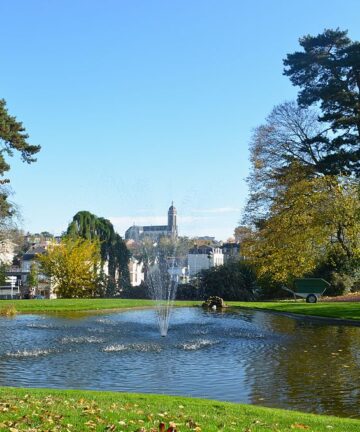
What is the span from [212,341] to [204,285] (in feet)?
91.7

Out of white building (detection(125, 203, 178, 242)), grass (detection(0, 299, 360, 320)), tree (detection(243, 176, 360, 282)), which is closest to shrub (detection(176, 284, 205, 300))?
white building (detection(125, 203, 178, 242))

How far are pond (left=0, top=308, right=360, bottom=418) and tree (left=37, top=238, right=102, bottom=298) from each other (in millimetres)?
20200

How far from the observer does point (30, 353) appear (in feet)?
48.7

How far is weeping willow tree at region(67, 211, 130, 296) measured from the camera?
50.7 metres

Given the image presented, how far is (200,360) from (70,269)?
30704 mm

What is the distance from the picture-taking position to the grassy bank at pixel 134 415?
21.3 feet

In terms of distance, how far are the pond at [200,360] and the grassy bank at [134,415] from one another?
66.0 inches

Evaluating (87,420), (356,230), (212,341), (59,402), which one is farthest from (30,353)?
(356,230)

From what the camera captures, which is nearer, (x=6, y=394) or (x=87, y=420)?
(x=87, y=420)

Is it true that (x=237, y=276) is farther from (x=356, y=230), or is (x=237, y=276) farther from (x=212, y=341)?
(x=212, y=341)

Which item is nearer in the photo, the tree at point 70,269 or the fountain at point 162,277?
the tree at point 70,269

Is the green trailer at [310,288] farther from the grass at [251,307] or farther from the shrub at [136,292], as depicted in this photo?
the shrub at [136,292]

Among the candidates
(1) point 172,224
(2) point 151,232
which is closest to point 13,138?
(2) point 151,232

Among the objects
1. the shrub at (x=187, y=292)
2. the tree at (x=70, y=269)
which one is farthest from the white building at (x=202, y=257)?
the tree at (x=70, y=269)
